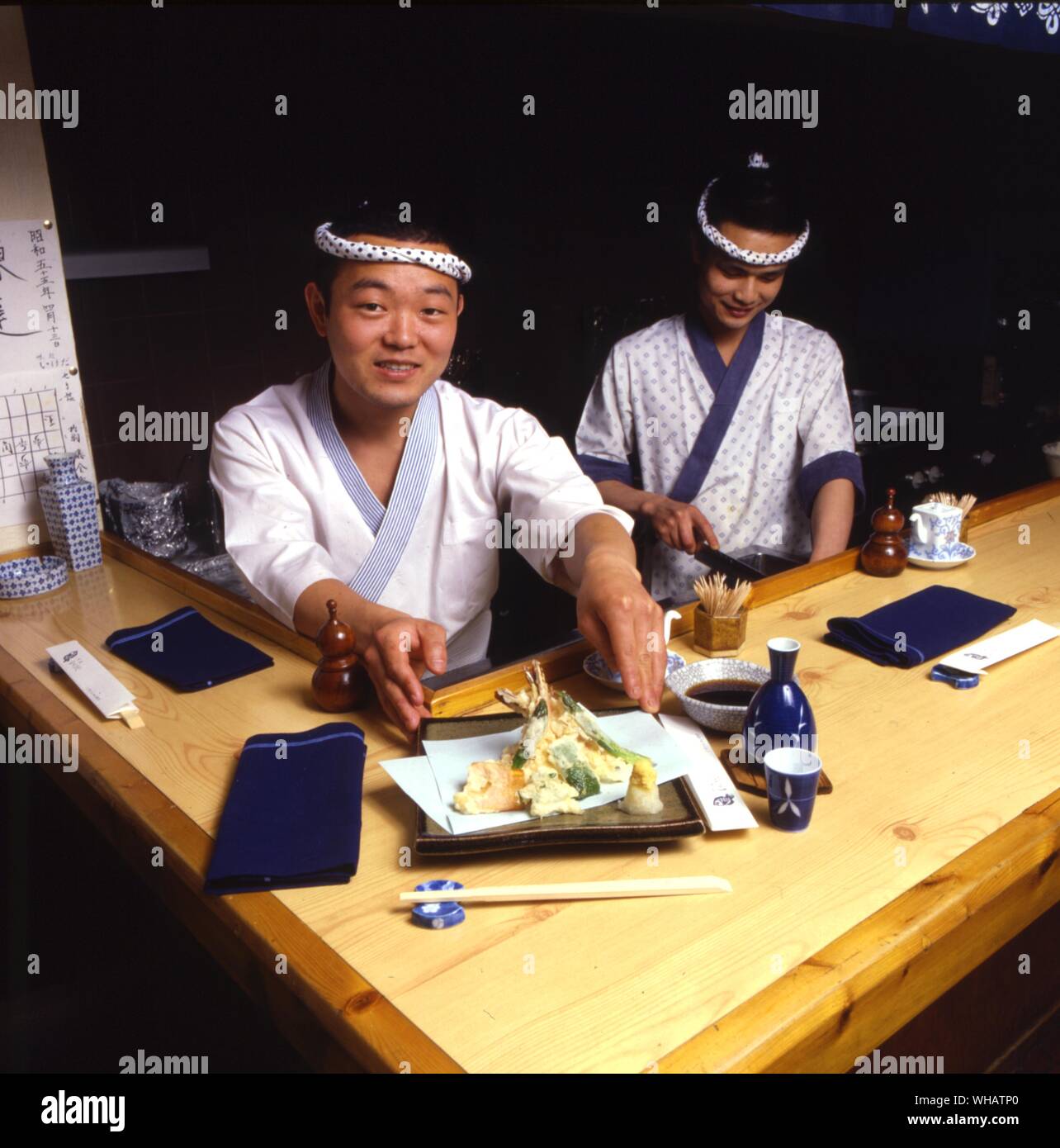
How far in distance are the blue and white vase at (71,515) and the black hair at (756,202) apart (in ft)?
6.14

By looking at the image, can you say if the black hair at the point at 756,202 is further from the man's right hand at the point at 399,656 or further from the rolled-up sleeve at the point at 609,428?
the man's right hand at the point at 399,656

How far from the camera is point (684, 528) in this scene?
271cm

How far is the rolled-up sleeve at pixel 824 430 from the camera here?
311cm

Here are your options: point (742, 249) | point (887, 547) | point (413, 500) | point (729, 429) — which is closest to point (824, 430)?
point (729, 429)

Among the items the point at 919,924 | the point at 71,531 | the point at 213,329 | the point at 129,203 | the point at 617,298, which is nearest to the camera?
the point at 919,924

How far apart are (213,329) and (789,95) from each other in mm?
3221

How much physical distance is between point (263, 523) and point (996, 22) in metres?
2.57

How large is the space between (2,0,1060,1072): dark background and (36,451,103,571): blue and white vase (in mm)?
587

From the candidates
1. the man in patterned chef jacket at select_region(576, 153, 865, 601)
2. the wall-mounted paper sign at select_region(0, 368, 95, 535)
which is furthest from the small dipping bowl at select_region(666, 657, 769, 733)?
the wall-mounted paper sign at select_region(0, 368, 95, 535)

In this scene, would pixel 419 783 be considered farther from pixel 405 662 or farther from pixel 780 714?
pixel 780 714

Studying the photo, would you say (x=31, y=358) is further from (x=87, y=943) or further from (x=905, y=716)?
(x=905, y=716)

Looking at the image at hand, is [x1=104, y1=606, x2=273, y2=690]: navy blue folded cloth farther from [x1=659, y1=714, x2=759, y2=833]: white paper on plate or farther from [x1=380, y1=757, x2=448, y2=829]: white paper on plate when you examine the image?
[x1=659, y1=714, x2=759, y2=833]: white paper on plate

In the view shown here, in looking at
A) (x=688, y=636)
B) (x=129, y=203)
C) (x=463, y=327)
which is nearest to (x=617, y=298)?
(x=463, y=327)

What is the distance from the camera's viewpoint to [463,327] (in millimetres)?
4680
